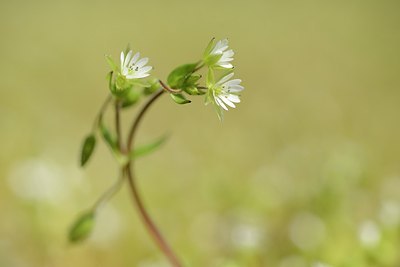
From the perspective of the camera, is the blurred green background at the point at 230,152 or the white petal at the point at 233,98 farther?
the blurred green background at the point at 230,152

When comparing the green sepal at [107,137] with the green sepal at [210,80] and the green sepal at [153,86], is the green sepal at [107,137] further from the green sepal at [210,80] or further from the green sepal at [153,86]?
the green sepal at [210,80]

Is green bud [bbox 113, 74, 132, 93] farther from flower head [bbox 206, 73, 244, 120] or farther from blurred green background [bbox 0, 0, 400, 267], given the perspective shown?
blurred green background [bbox 0, 0, 400, 267]

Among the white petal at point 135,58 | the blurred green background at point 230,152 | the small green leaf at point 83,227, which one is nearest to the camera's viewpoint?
the white petal at point 135,58

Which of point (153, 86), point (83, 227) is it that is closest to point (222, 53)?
point (153, 86)

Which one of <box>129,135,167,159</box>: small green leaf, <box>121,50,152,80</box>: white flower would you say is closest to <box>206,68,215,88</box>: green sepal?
<box>121,50,152,80</box>: white flower

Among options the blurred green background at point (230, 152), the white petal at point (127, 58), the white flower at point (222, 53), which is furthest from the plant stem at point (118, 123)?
the blurred green background at point (230, 152)

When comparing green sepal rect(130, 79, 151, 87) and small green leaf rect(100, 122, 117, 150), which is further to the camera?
small green leaf rect(100, 122, 117, 150)

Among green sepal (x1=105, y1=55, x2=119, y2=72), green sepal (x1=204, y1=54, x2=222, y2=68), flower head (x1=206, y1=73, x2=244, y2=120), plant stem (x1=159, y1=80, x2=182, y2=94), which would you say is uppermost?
green sepal (x1=105, y1=55, x2=119, y2=72)
